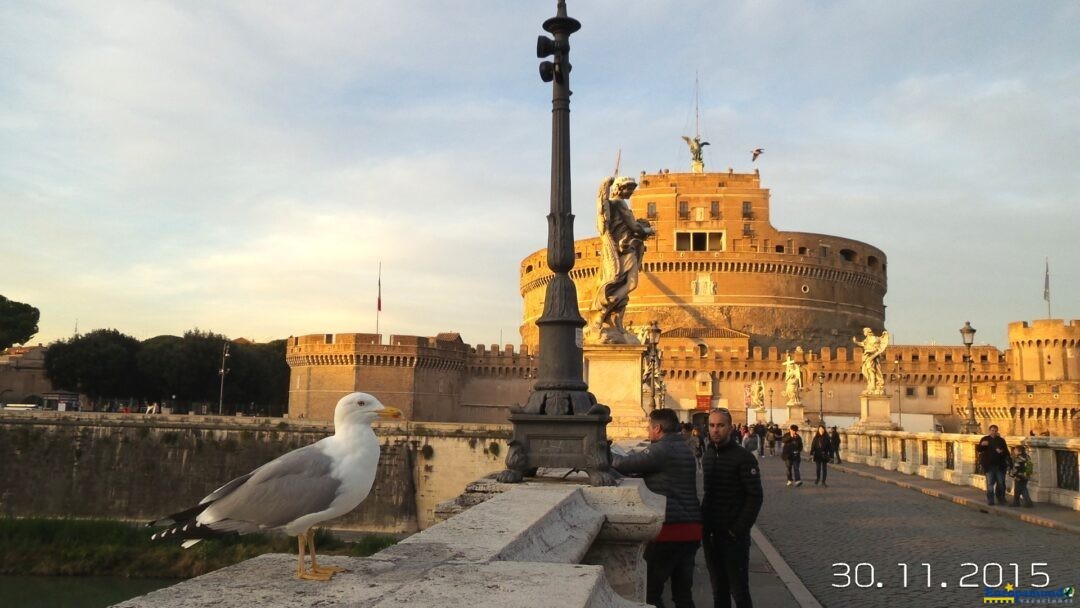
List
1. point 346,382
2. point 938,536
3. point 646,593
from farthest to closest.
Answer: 1. point 346,382
2. point 938,536
3. point 646,593

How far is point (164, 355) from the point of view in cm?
5528

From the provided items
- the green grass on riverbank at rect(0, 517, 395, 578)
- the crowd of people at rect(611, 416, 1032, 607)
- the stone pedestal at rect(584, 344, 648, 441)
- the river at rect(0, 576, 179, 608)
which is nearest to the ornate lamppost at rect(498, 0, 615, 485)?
the crowd of people at rect(611, 416, 1032, 607)

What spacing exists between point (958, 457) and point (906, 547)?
8.52 metres

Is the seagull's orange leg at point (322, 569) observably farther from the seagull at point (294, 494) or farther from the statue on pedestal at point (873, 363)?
the statue on pedestal at point (873, 363)

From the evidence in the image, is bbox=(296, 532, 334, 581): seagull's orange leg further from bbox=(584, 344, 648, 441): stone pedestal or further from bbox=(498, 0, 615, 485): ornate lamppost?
bbox=(584, 344, 648, 441): stone pedestal

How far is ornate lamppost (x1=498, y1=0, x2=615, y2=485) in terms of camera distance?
487cm

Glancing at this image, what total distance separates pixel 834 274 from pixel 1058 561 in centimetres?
6163

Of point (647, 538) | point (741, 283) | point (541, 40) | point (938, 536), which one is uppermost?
point (741, 283)

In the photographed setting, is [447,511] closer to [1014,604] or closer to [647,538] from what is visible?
[647,538]

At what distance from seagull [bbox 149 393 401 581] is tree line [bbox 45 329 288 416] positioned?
57000 mm

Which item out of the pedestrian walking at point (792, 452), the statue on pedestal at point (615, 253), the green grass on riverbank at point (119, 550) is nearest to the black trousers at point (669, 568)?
the statue on pedestal at point (615, 253)

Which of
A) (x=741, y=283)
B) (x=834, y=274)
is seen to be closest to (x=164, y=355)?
(x=741, y=283)

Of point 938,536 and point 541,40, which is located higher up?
point 541,40

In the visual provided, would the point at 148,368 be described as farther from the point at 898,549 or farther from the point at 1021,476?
the point at 898,549
